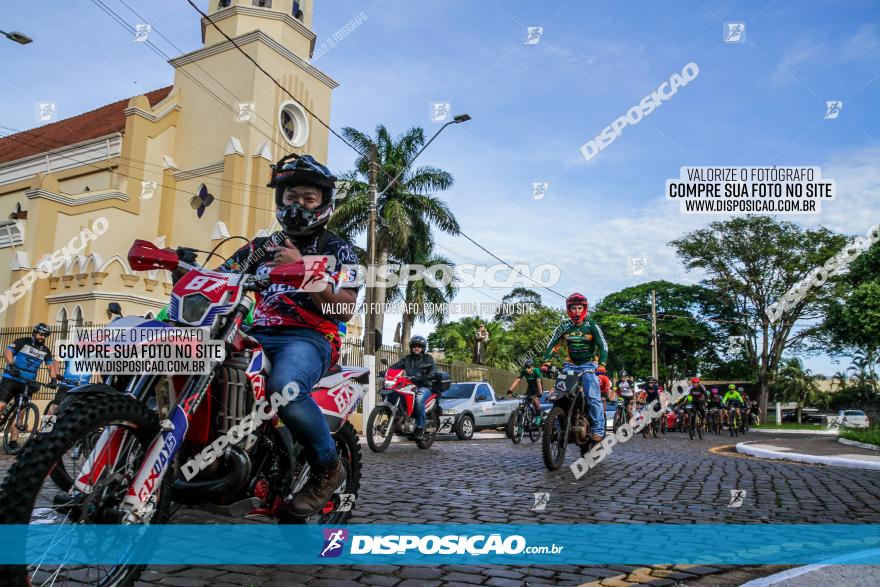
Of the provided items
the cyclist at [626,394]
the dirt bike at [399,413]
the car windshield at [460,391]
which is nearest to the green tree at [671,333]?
the cyclist at [626,394]

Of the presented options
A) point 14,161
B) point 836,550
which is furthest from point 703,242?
point 14,161

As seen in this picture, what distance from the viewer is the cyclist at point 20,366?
10258 millimetres

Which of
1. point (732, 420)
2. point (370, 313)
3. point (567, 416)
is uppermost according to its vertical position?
point (370, 313)

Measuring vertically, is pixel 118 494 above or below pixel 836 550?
above

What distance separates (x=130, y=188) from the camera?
101 feet

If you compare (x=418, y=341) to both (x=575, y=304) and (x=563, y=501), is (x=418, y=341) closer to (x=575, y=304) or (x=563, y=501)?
(x=575, y=304)

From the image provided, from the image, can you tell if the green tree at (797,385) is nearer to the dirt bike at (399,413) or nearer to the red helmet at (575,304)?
the dirt bike at (399,413)

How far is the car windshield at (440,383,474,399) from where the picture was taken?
1728 cm

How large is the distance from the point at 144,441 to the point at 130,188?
31715 millimetres

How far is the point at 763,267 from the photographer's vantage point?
1489 inches

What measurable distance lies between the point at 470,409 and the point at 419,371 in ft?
15.7

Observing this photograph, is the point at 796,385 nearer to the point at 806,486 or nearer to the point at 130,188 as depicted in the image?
the point at 130,188

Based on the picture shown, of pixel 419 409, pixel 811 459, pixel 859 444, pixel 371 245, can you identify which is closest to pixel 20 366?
pixel 419 409

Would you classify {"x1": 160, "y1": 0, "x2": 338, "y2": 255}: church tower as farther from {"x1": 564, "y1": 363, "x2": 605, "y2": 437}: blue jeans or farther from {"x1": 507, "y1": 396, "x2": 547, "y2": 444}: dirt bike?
{"x1": 564, "y1": 363, "x2": 605, "y2": 437}: blue jeans
